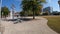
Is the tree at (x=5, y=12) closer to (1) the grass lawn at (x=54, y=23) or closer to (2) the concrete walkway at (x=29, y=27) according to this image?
(2) the concrete walkway at (x=29, y=27)

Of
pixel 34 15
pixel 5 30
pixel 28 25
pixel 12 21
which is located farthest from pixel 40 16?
pixel 5 30

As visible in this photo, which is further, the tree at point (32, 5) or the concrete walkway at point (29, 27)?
the tree at point (32, 5)

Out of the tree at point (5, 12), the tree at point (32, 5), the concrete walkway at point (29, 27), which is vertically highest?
the tree at point (32, 5)

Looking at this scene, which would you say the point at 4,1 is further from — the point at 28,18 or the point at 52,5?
the point at 52,5

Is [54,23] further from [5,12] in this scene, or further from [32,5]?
[5,12]

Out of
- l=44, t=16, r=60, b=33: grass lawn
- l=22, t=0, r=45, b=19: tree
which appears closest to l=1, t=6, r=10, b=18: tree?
l=22, t=0, r=45, b=19: tree

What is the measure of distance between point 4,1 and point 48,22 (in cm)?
114

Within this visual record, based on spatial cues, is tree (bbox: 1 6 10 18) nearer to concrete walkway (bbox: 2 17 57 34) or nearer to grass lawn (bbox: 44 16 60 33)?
concrete walkway (bbox: 2 17 57 34)

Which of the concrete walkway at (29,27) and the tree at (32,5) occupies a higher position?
the tree at (32,5)

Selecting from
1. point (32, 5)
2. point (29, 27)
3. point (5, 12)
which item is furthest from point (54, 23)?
point (5, 12)

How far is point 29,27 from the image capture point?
298 centimetres

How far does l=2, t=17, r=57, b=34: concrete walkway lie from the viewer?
292 centimetres

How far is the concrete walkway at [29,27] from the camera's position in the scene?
9.58ft

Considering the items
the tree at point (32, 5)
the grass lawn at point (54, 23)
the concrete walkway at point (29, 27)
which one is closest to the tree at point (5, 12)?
the concrete walkway at point (29, 27)
